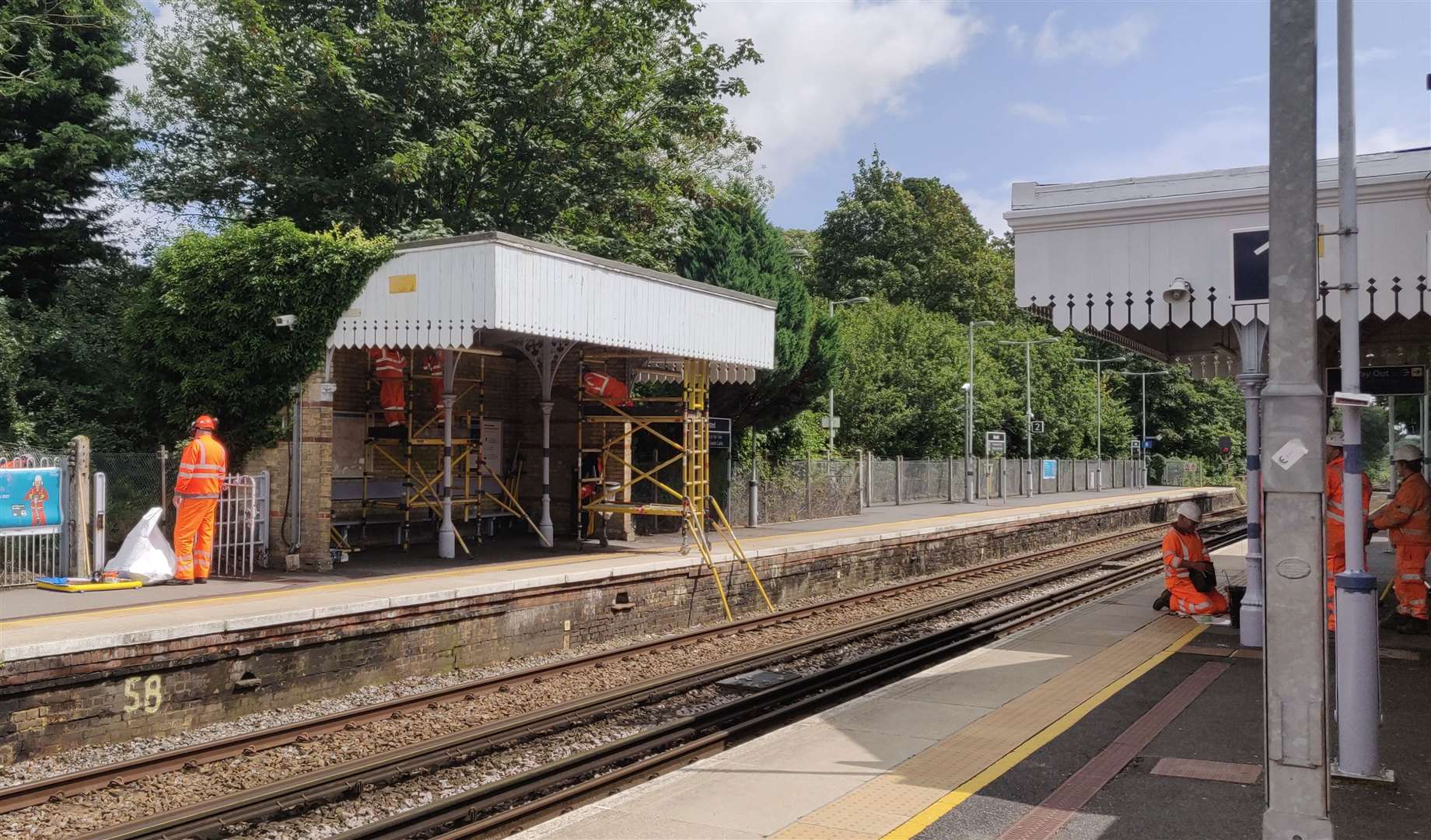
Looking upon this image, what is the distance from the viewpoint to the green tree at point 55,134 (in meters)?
20.2

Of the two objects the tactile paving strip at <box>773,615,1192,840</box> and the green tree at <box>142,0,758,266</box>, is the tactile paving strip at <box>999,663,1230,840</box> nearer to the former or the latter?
the tactile paving strip at <box>773,615,1192,840</box>

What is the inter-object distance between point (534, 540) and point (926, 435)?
24746 millimetres

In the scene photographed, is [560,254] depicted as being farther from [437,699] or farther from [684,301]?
[437,699]

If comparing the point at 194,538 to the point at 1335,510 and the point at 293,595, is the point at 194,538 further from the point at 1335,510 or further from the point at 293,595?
the point at 1335,510

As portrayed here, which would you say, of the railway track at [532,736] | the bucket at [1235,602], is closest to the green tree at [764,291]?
the railway track at [532,736]

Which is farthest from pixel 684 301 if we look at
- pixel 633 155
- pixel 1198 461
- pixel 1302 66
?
pixel 1198 461

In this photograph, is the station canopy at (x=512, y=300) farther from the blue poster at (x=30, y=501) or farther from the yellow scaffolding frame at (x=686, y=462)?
the blue poster at (x=30, y=501)

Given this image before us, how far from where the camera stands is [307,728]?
882 centimetres

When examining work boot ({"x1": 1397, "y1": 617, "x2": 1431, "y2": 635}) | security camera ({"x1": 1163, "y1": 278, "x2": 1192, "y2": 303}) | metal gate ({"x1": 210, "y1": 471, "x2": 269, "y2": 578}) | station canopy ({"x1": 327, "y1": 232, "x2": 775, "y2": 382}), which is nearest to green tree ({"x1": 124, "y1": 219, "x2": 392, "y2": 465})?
station canopy ({"x1": 327, "y1": 232, "x2": 775, "y2": 382})


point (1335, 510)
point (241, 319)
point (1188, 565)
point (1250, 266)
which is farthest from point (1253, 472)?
point (241, 319)

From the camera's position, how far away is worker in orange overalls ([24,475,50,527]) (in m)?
12.0

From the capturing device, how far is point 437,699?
32.8 ft

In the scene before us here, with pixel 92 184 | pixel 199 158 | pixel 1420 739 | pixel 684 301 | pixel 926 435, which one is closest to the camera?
pixel 1420 739

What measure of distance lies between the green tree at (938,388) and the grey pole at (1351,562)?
26.6m
